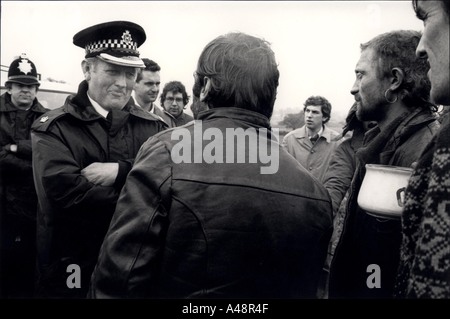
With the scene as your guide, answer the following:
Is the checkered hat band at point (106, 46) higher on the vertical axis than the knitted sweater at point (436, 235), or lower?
higher

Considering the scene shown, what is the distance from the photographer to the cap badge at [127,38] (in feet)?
8.29

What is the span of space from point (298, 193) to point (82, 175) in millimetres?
1104

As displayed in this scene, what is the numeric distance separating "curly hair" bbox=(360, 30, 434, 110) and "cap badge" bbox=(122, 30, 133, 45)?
4.35 feet

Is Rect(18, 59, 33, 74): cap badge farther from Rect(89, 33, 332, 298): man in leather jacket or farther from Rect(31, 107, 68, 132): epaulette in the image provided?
Rect(89, 33, 332, 298): man in leather jacket

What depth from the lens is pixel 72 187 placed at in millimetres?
2072

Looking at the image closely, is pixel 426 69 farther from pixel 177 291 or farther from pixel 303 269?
pixel 177 291

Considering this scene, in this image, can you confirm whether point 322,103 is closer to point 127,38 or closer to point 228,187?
point 127,38

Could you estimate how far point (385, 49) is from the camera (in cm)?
200

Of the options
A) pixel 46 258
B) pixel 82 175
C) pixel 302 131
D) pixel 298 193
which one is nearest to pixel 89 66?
pixel 82 175

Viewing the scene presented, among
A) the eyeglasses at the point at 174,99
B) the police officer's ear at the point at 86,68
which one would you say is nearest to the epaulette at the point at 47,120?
the police officer's ear at the point at 86,68

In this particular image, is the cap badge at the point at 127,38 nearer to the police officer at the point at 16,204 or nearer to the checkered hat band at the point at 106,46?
the checkered hat band at the point at 106,46

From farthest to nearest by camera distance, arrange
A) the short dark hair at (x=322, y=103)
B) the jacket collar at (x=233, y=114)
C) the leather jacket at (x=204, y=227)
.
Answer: the short dark hair at (x=322, y=103), the jacket collar at (x=233, y=114), the leather jacket at (x=204, y=227)

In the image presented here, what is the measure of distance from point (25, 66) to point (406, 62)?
3122 mm

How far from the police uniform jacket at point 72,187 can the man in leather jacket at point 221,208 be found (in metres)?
0.73
